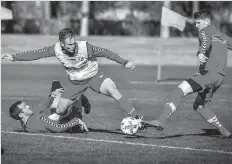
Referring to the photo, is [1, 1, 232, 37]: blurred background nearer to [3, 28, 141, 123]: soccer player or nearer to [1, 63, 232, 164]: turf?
[1, 63, 232, 164]: turf

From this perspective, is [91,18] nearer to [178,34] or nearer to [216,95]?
[178,34]

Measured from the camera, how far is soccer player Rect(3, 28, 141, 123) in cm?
995

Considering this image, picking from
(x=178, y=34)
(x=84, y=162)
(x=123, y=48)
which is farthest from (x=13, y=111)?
(x=178, y=34)

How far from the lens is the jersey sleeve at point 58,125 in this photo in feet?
33.6

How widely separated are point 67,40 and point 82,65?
1.92 ft

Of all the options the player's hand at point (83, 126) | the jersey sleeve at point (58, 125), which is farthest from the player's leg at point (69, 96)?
the player's hand at point (83, 126)

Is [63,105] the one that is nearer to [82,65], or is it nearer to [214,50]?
[82,65]

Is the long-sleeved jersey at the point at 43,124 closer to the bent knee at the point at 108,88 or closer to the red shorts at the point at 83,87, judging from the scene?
the red shorts at the point at 83,87

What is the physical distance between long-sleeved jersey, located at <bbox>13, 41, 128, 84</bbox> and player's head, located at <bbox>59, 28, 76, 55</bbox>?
0.20 m

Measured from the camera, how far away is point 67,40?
378 inches

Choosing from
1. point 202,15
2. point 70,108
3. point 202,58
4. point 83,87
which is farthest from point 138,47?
point 202,58

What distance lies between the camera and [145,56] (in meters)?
35.2

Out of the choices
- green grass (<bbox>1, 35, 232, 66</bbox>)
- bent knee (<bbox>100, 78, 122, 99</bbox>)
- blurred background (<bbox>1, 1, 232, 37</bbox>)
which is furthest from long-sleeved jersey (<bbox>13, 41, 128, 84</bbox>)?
blurred background (<bbox>1, 1, 232, 37</bbox>)

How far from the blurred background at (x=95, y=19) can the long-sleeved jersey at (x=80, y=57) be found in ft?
112
